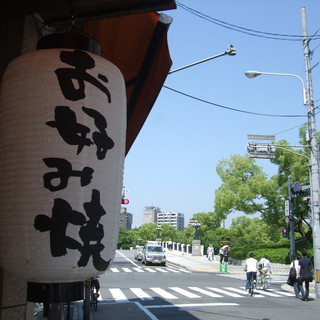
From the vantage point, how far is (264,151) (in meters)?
18.0

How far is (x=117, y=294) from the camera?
47.7ft

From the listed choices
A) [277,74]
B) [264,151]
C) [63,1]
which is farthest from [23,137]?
[264,151]

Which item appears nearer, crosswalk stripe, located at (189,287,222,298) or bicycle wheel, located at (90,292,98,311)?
bicycle wheel, located at (90,292,98,311)

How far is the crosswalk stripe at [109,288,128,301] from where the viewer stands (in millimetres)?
13477

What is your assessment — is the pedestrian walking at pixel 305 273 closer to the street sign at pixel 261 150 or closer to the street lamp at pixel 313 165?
the street lamp at pixel 313 165

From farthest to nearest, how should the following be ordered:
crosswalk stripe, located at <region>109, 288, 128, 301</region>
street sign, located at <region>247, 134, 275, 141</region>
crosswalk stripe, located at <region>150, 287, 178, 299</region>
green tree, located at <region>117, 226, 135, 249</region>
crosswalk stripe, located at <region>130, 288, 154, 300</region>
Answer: green tree, located at <region>117, 226, 135, 249</region> < street sign, located at <region>247, 134, 275, 141</region> < crosswalk stripe, located at <region>150, 287, 178, 299</region> < crosswalk stripe, located at <region>130, 288, 154, 300</region> < crosswalk stripe, located at <region>109, 288, 128, 301</region>

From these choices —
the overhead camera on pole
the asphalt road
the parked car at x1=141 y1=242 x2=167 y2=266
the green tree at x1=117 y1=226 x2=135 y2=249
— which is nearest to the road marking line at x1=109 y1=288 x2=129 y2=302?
the asphalt road

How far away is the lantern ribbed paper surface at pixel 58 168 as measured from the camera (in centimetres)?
228

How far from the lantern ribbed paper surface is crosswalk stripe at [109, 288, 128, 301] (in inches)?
461

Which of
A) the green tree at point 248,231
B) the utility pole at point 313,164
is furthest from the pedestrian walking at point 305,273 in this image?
the green tree at point 248,231

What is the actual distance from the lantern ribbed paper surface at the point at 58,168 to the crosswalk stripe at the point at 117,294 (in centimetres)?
1171

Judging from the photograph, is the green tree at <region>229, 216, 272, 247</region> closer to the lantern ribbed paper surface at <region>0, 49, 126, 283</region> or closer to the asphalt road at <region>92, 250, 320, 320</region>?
the asphalt road at <region>92, 250, 320, 320</region>

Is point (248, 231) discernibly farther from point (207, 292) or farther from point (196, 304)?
point (196, 304)

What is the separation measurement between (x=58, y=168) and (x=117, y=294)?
1328 cm
